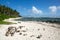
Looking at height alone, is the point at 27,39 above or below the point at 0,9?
below

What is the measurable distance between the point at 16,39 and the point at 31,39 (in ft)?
5.86

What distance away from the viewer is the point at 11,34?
15.0m

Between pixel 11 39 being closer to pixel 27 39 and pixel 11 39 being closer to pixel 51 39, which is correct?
pixel 27 39

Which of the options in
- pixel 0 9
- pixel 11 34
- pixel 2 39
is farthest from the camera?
pixel 0 9

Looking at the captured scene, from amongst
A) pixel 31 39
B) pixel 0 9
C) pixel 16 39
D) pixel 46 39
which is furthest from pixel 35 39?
pixel 0 9

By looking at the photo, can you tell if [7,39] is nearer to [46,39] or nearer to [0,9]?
[46,39]

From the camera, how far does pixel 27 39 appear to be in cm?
1301

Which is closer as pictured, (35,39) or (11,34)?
(35,39)

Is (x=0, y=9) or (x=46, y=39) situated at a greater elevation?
(x=0, y=9)

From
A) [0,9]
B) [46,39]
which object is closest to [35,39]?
[46,39]

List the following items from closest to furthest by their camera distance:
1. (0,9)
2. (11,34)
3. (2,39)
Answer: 1. (2,39)
2. (11,34)
3. (0,9)

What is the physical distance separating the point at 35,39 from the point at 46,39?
1351 millimetres

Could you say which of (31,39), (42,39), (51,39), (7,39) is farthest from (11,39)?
(51,39)

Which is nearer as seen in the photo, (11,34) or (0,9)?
(11,34)
